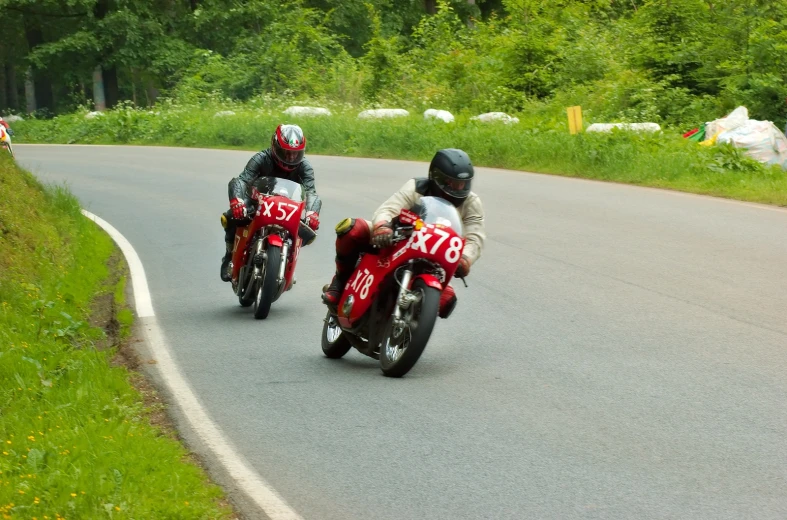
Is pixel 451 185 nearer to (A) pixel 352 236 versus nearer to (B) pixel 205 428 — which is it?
(A) pixel 352 236

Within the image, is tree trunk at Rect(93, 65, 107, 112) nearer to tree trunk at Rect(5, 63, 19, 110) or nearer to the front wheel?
tree trunk at Rect(5, 63, 19, 110)

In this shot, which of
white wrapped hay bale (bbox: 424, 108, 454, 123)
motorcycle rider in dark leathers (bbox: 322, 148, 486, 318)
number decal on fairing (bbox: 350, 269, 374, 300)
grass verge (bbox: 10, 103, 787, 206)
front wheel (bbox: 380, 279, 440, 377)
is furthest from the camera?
white wrapped hay bale (bbox: 424, 108, 454, 123)

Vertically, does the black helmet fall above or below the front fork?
above

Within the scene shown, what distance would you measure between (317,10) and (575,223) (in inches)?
1591

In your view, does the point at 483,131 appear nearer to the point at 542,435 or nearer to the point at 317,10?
the point at 542,435

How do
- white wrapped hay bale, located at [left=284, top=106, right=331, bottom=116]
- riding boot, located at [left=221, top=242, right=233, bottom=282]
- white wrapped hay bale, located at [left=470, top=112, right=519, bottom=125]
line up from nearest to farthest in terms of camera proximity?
riding boot, located at [left=221, top=242, right=233, bottom=282], white wrapped hay bale, located at [left=470, top=112, right=519, bottom=125], white wrapped hay bale, located at [left=284, top=106, right=331, bottom=116]

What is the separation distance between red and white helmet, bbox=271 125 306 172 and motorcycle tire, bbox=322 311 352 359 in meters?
2.36

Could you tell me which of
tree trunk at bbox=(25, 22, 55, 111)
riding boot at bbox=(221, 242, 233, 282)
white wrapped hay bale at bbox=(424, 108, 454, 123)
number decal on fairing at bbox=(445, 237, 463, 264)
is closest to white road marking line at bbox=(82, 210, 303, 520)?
riding boot at bbox=(221, 242, 233, 282)

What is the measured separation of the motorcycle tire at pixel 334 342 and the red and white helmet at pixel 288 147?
2.36 meters

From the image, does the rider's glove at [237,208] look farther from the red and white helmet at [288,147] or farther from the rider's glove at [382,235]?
the rider's glove at [382,235]

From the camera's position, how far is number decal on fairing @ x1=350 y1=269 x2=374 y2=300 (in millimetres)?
8406

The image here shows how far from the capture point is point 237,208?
1091 cm

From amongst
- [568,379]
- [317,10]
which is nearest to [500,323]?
[568,379]

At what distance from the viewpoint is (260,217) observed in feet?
35.8
